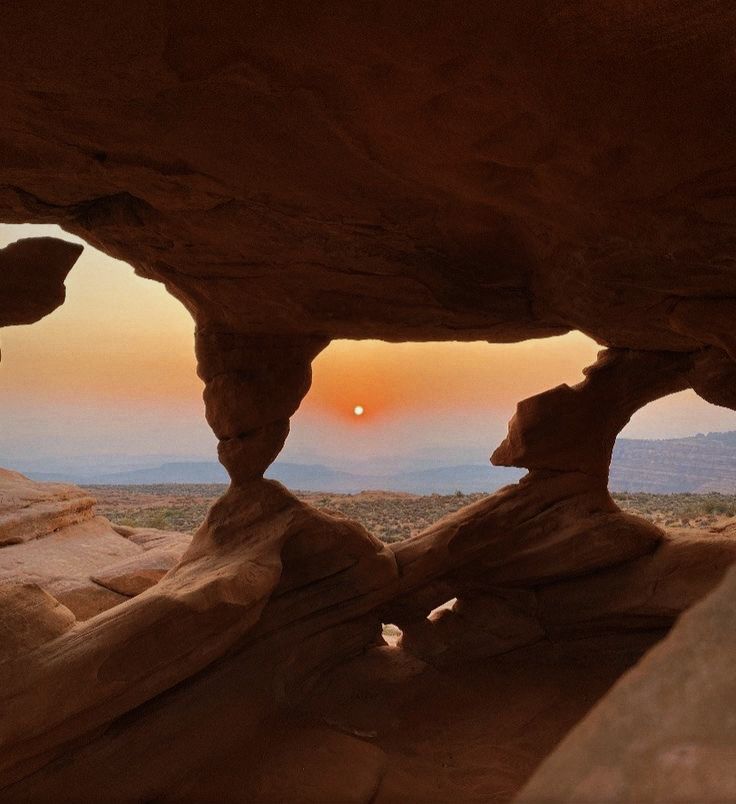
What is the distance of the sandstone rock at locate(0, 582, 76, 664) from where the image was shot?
18.5 ft

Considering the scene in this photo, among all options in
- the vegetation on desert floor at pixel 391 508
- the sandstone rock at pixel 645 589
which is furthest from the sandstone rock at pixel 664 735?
the vegetation on desert floor at pixel 391 508

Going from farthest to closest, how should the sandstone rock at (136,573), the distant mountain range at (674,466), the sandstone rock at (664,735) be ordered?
1. the distant mountain range at (674,466)
2. the sandstone rock at (136,573)
3. the sandstone rock at (664,735)

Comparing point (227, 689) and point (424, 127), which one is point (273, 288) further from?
point (227, 689)

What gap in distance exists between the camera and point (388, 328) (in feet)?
29.6

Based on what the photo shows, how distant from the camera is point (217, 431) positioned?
9148 millimetres

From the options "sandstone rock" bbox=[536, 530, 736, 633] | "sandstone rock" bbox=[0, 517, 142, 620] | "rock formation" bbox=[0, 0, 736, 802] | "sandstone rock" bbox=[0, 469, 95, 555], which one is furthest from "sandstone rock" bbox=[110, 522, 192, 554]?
"sandstone rock" bbox=[536, 530, 736, 633]

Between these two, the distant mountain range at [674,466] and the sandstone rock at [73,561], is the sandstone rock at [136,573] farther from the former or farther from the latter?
the distant mountain range at [674,466]

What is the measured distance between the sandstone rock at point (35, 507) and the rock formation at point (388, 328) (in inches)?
126

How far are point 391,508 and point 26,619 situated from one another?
23503 millimetres

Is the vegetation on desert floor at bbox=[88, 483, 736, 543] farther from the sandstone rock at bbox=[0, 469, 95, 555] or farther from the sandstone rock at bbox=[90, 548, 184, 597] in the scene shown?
the sandstone rock at bbox=[90, 548, 184, 597]

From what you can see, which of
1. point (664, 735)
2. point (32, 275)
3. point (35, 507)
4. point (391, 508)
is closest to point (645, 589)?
point (664, 735)

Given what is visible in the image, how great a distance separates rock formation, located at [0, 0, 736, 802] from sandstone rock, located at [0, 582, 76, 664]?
28 millimetres

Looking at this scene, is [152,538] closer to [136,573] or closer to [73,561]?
[73,561]

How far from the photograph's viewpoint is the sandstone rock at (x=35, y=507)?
15.4m
